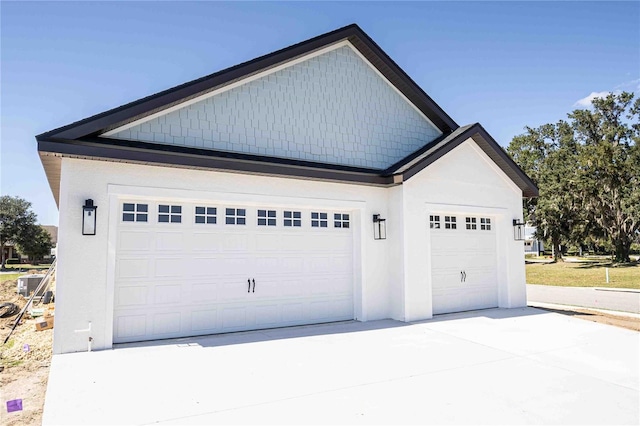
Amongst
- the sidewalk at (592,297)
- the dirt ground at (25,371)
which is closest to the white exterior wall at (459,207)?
the sidewalk at (592,297)

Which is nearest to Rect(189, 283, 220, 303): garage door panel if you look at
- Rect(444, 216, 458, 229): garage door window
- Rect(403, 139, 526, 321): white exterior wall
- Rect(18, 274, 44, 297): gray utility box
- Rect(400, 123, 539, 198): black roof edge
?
Rect(403, 139, 526, 321): white exterior wall

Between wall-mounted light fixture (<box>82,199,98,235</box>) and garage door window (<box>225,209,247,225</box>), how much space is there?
2.39 m

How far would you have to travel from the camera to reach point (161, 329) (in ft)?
23.8

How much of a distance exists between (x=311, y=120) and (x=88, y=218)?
5.30 metres

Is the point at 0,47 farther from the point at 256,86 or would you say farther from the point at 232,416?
the point at 232,416

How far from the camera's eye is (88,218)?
655 cm

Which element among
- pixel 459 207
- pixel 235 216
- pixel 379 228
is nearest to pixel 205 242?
pixel 235 216

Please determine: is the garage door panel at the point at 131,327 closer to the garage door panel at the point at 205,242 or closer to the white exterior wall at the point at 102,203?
the white exterior wall at the point at 102,203

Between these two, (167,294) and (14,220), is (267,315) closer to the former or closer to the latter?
(167,294)

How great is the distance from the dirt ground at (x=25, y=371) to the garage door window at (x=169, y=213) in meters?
2.94

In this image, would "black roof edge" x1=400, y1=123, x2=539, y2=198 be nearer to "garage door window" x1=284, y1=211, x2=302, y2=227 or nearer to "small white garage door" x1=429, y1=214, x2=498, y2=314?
"small white garage door" x1=429, y1=214, x2=498, y2=314

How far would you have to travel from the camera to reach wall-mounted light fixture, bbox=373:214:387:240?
955 centimetres

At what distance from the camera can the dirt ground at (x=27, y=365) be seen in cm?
441

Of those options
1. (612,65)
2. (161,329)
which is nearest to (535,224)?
(612,65)
